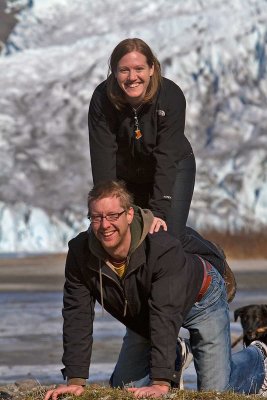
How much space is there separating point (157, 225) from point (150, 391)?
0.82 meters

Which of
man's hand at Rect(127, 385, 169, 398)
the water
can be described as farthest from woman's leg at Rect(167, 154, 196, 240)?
the water

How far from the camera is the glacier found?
162 feet

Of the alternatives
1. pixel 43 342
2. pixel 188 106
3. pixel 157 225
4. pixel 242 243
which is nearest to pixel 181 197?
pixel 157 225

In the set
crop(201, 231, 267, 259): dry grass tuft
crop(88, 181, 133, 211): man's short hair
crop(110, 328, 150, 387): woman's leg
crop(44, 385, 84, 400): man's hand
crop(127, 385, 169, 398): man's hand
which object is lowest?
crop(201, 231, 267, 259): dry grass tuft

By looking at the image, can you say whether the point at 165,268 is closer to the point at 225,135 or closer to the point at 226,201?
the point at 226,201

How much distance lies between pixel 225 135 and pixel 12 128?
33.5 ft

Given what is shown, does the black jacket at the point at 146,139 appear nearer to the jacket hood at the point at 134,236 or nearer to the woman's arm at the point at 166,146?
the woman's arm at the point at 166,146

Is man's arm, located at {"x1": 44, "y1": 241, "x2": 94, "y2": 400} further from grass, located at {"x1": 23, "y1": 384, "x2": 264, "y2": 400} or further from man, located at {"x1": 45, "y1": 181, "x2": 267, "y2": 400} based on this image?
grass, located at {"x1": 23, "y1": 384, "x2": 264, "y2": 400}

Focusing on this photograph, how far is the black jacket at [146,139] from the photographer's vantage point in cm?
564

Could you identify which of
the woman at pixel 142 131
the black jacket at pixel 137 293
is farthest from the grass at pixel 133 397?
the woman at pixel 142 131

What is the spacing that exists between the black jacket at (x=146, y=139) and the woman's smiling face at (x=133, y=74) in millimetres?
149

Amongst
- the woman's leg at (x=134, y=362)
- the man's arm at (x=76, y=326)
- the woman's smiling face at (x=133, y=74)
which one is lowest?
the woman's leg at (x=134, y=362)

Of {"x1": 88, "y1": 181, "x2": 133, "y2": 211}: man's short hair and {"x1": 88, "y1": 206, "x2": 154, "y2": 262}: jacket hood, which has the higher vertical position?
{"x1": 88, "y1": 181, "x2": 133, "y2": 211}: man's short hair

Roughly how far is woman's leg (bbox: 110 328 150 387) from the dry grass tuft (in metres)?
28.9
